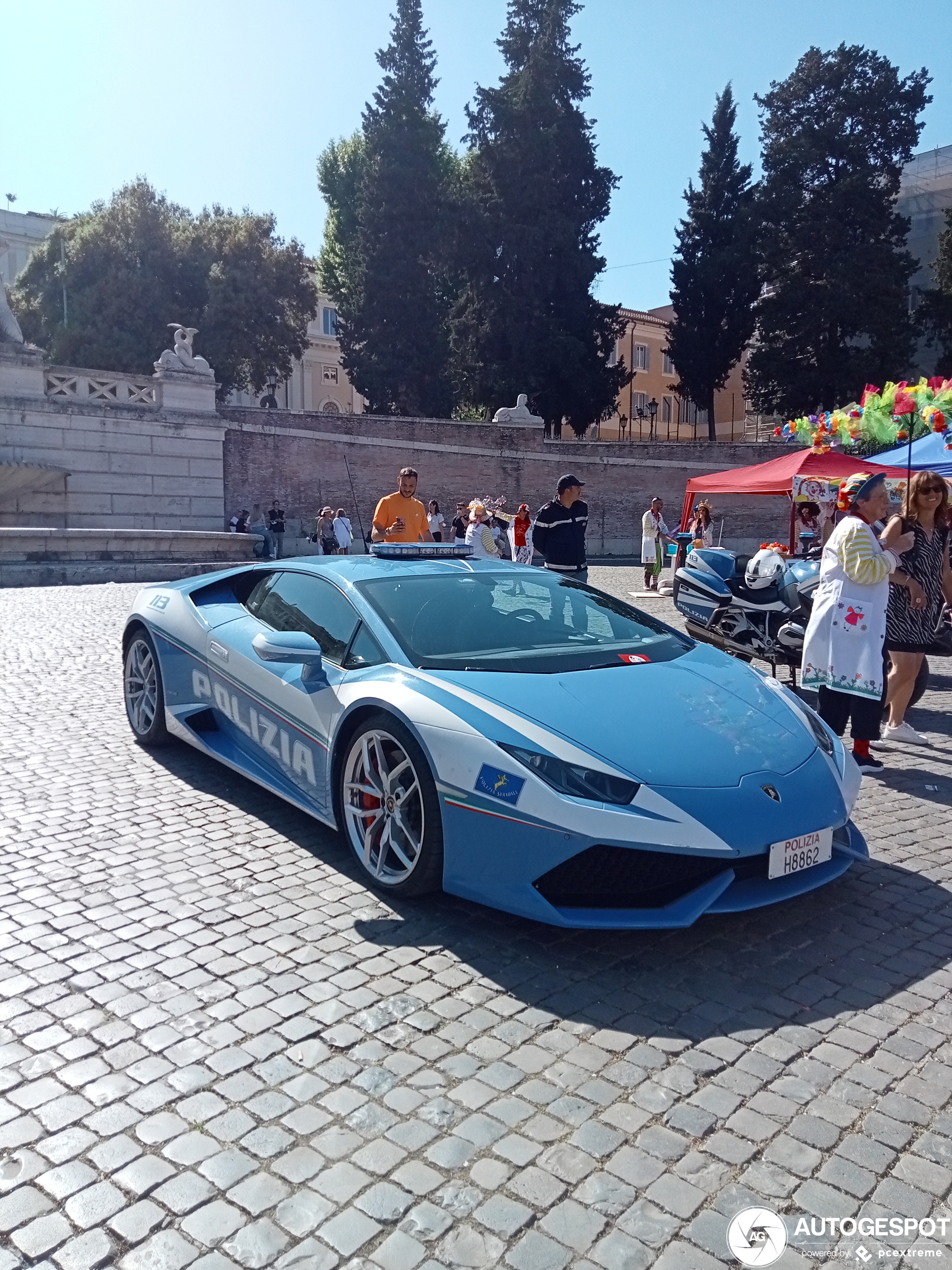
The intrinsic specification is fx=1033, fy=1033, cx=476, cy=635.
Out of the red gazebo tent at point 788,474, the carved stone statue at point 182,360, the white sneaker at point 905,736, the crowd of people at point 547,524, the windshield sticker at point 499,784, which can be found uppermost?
the carved stone statue at point 182,360

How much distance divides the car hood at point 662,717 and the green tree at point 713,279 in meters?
42.2

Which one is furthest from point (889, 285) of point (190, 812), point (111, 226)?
point (190, 812)

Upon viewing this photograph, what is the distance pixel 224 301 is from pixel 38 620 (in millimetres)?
27967

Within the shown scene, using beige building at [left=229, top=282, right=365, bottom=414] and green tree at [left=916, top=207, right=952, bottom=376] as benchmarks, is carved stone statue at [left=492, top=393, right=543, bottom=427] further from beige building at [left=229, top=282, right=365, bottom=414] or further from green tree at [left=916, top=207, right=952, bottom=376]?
beige building at [left=229, top=282, right=365, bottom=414]

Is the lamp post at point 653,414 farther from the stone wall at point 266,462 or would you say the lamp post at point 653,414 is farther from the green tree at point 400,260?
the green tree at point 400,260

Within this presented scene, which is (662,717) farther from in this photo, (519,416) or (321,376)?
(321,376)

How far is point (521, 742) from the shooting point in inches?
137

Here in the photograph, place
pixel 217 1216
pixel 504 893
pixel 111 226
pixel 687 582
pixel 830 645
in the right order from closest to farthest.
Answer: pixel 217 1216 → pixel 504 893 → pixel 830 645 → pixel 687 582 → pixel 111 226

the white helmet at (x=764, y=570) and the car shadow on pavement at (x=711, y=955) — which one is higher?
A: the white helmet at (x=764, y=570)

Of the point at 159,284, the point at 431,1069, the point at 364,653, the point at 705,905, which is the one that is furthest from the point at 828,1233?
the point at 159,284

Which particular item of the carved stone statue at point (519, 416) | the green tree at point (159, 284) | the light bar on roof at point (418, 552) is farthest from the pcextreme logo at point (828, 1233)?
the green tree at point (159, 284)

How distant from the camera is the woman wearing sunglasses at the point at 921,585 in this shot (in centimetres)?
660

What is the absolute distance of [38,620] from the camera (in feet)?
39.7

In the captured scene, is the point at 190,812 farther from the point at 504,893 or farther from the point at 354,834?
the point at 504,893
